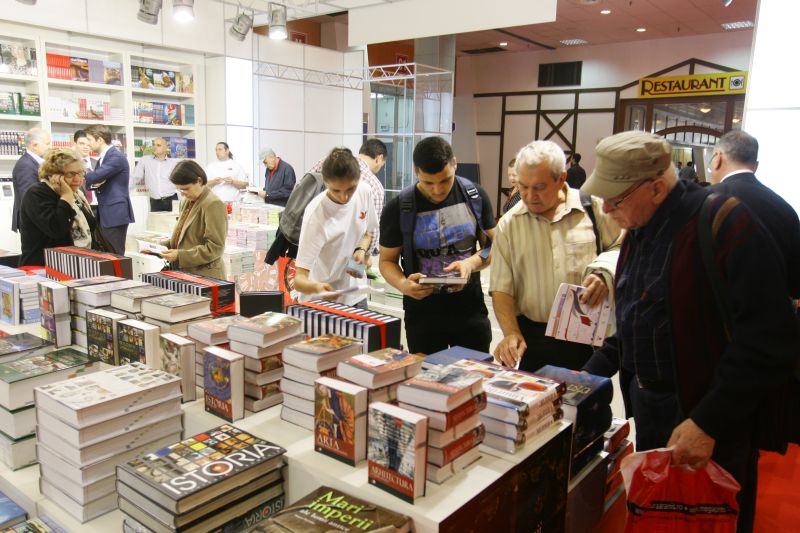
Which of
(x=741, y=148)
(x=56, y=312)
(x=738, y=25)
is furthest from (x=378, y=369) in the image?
(x=738, y=25)

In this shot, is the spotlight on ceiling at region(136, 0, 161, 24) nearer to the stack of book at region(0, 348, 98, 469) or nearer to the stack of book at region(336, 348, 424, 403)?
the stack of book at region(0, 348, 98, 469)

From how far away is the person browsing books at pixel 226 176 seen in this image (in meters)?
8.12

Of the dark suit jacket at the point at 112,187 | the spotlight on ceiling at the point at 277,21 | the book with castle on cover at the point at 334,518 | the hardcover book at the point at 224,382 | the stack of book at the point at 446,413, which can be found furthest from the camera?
the spotlight on ceiling at the point at 277,21

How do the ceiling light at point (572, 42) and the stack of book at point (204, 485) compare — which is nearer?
the stack of book at point (204, 485)

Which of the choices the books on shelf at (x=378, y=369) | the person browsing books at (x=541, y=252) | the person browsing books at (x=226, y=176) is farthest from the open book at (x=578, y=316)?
the person browsing books at (x=226, y=176)

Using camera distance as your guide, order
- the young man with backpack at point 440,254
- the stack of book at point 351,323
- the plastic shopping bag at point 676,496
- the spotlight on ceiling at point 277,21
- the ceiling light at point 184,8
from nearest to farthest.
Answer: the plastic shopping bag at point 676,496
the stack of book at point 351,323
the young man with backpack at point 440,254
the ceiling light at point 184,8
the spotlight on ceiling at point 277,21

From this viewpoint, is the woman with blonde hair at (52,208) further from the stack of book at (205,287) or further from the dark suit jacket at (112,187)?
the dark suit jacket at (112,187)

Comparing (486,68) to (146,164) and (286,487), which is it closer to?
(146,164)

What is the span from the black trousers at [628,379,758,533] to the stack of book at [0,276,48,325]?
245 cm

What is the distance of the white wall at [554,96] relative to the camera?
40.4ft

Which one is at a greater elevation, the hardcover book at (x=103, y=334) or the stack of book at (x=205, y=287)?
the stack of book at (x=205, y=287)

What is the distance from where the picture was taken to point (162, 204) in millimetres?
8523

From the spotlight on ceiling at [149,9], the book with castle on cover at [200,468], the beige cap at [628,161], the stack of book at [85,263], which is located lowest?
the book with castle on cover at [200,468]

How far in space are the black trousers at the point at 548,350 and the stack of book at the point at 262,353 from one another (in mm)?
975
